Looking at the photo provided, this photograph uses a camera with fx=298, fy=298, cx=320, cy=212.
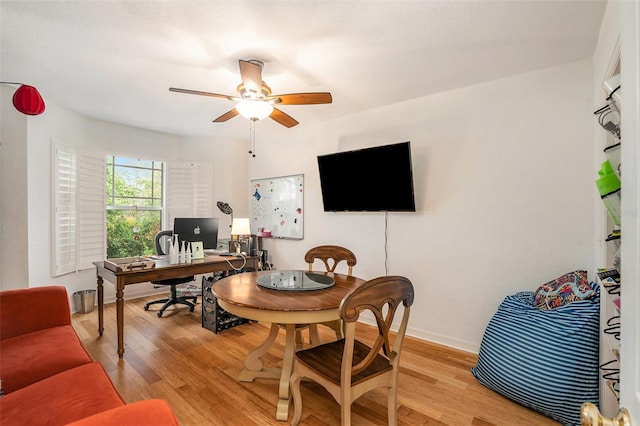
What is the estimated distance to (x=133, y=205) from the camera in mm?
4359

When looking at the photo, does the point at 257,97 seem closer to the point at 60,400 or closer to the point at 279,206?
the point at 60,400

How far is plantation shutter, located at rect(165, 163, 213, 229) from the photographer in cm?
461

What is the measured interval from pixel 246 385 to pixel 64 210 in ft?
10.2

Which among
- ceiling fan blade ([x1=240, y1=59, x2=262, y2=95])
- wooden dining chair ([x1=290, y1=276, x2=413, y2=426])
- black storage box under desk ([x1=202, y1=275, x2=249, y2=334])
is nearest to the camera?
wooden dining chair ([x1=290, y1=276, x2=413, y2=426])

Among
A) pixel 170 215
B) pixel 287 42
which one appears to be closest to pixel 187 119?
pixel 170 215

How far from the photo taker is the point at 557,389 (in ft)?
5.90

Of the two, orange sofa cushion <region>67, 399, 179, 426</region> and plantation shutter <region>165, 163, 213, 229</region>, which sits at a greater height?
plantation shutter <region>165, 163, 213, 229</region>

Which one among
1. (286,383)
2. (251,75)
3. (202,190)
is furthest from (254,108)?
(202,190)

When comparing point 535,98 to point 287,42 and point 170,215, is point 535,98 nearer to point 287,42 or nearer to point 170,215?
point 287,42

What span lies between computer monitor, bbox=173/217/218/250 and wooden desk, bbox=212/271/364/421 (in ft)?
3.83

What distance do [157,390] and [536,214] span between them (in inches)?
124

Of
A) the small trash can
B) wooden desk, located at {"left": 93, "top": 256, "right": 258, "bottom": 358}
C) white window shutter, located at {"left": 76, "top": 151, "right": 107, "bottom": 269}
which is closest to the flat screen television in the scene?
wooden desk, located at {"left": 93, "top": 256, "right": 258, "bottom": 358}

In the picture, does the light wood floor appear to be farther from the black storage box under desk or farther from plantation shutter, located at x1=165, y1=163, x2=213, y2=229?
plantation shutter, located at x1=165, y1=163, x2=213, y2=229

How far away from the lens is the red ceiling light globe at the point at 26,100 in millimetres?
2131
